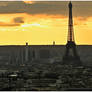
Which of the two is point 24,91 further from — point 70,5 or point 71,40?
point 70,5

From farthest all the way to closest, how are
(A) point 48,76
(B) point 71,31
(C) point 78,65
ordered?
1. (C) point 78,65
2. (B) point 71,31
3. (A) point 48,76

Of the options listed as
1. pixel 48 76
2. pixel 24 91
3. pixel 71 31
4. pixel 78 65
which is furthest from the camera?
pixel 78 65

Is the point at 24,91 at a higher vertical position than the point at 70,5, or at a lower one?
lower

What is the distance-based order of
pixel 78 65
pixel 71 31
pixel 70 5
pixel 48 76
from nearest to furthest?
pixel 48 76 < pixel 71 31 < pixel 70 5 < pixel 78 65

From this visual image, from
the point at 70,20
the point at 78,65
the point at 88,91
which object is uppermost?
the point at 70,20

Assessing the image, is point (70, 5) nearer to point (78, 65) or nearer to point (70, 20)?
point (70, 20)

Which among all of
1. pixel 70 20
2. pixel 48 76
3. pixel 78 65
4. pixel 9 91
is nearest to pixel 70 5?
pixel 70 20

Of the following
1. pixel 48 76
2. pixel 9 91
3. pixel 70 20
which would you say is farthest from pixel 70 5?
pixel 9 91

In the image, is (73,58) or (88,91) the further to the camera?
(73,58)

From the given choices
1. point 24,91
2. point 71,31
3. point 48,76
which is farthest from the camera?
point 71,31
